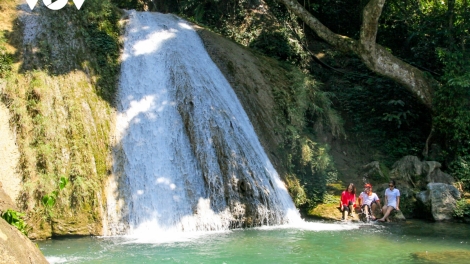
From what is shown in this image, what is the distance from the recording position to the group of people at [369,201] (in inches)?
563

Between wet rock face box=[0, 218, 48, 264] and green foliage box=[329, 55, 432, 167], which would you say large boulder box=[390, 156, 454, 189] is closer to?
green foliage box=[329, 55, 432, 167]

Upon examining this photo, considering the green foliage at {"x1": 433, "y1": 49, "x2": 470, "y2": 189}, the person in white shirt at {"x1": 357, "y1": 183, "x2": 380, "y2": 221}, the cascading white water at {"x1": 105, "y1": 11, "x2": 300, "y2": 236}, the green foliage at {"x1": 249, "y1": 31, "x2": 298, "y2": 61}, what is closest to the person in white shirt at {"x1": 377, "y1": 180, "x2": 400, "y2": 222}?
the person in white shirt at {"x1": 357, "y1": 183, "x2": 380, "y2": 221}

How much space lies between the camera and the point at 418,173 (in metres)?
16.3

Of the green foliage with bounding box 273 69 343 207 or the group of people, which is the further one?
the green foliage with bounding box 273 69 343 207

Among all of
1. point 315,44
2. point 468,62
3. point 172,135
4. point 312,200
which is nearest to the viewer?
point 172,135

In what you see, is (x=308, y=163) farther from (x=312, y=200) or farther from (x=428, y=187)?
(x=428, y=187)

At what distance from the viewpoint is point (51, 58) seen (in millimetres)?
14648

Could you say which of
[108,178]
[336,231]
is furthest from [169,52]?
[336,231]

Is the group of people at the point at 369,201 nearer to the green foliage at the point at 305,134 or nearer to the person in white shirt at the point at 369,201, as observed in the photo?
the person in white shirt at the point at 369,201

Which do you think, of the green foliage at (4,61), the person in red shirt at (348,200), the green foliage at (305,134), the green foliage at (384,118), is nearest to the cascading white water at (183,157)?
the green foliage at (305,134)

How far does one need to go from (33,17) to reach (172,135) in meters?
5.77

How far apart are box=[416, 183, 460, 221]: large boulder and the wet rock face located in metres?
11.3

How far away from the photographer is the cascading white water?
41.0 feet

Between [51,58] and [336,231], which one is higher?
[51,58]
